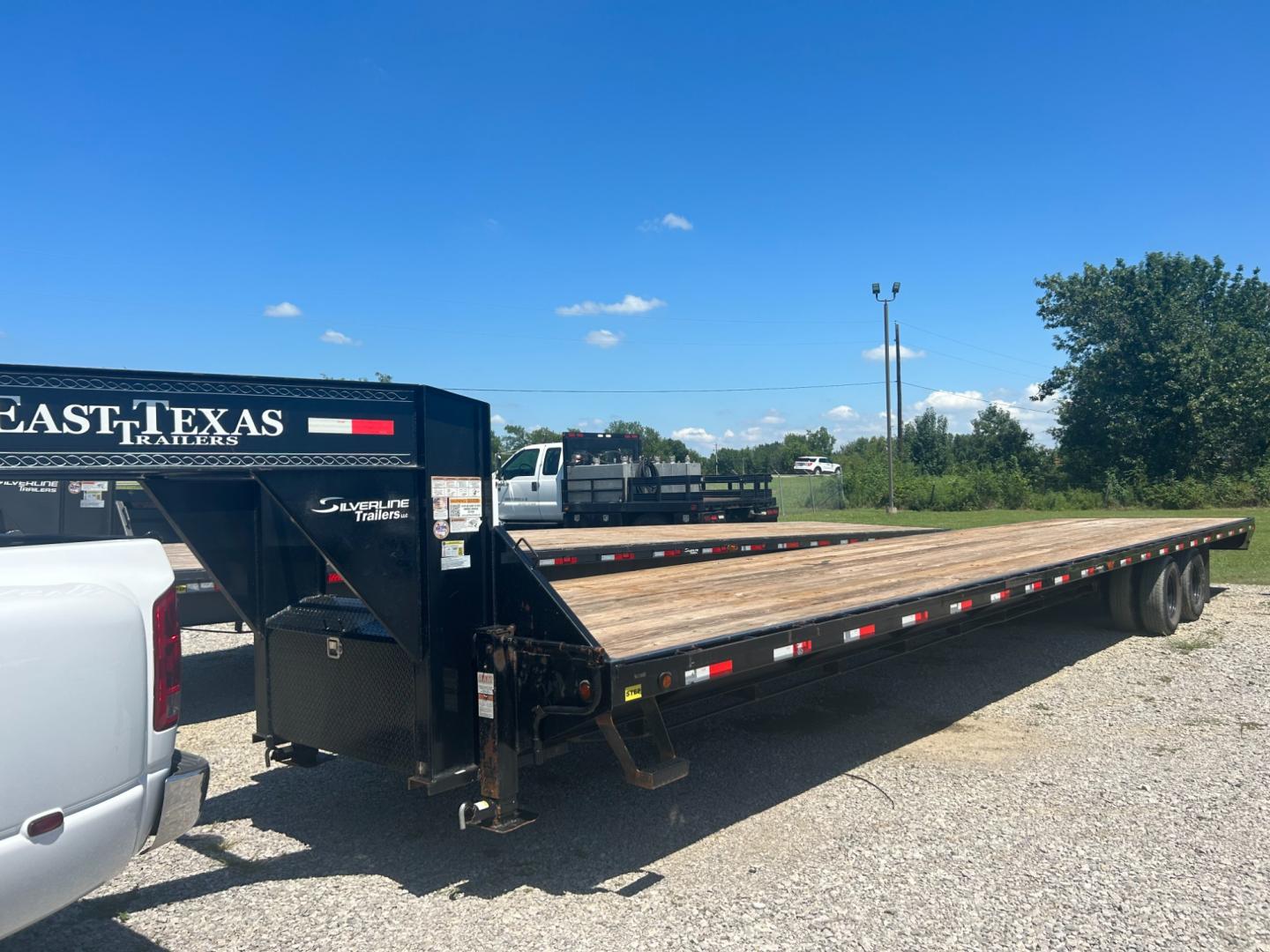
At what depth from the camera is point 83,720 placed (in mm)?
2580

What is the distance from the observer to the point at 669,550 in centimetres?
890

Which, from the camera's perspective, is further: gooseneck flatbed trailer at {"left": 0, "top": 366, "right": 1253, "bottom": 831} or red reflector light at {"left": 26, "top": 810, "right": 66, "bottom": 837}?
gooseneck flatbed trailer at {"left": 0, "top": 366, "right": 1253, "bottom": 831}

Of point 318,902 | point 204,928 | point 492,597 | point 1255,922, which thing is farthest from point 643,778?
point 1255,922

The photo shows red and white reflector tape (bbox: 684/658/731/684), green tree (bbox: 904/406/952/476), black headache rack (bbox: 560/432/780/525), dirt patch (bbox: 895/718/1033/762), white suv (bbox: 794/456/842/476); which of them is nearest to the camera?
red and white reflector tape (bbox: 684/658/731/684)

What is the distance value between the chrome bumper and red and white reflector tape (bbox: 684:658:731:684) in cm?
181

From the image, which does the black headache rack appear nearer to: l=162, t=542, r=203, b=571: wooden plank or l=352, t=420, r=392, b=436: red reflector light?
l=162, t=542, r=203, b=571: wooden plank

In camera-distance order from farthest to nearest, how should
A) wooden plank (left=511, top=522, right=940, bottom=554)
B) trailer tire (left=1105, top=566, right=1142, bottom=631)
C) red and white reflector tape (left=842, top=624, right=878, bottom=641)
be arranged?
trailer tire (left=1105, top=566, right=1142, bottom=631)
wooden plank (left=511, top=522, right=940, bottom=554)
red and white reflector tape (left=842, top=624, right=878, bottom=641)

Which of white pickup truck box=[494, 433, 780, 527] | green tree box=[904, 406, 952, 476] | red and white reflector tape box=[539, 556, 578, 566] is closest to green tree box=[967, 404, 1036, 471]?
green tree box=[904, 406, 952, 476]

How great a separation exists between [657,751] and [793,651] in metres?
0.78

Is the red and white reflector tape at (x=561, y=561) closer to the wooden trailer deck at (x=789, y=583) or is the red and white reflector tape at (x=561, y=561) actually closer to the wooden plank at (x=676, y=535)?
the wooden plank at (x=676, y=535)

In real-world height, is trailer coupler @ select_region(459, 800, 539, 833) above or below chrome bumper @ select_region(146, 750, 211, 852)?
below

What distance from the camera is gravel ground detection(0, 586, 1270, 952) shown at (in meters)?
3.60

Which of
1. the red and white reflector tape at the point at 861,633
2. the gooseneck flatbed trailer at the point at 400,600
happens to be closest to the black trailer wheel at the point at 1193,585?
the gooseneck flatbed trailer at the point at 400,600

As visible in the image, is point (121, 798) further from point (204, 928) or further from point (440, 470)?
point (440, 470)
